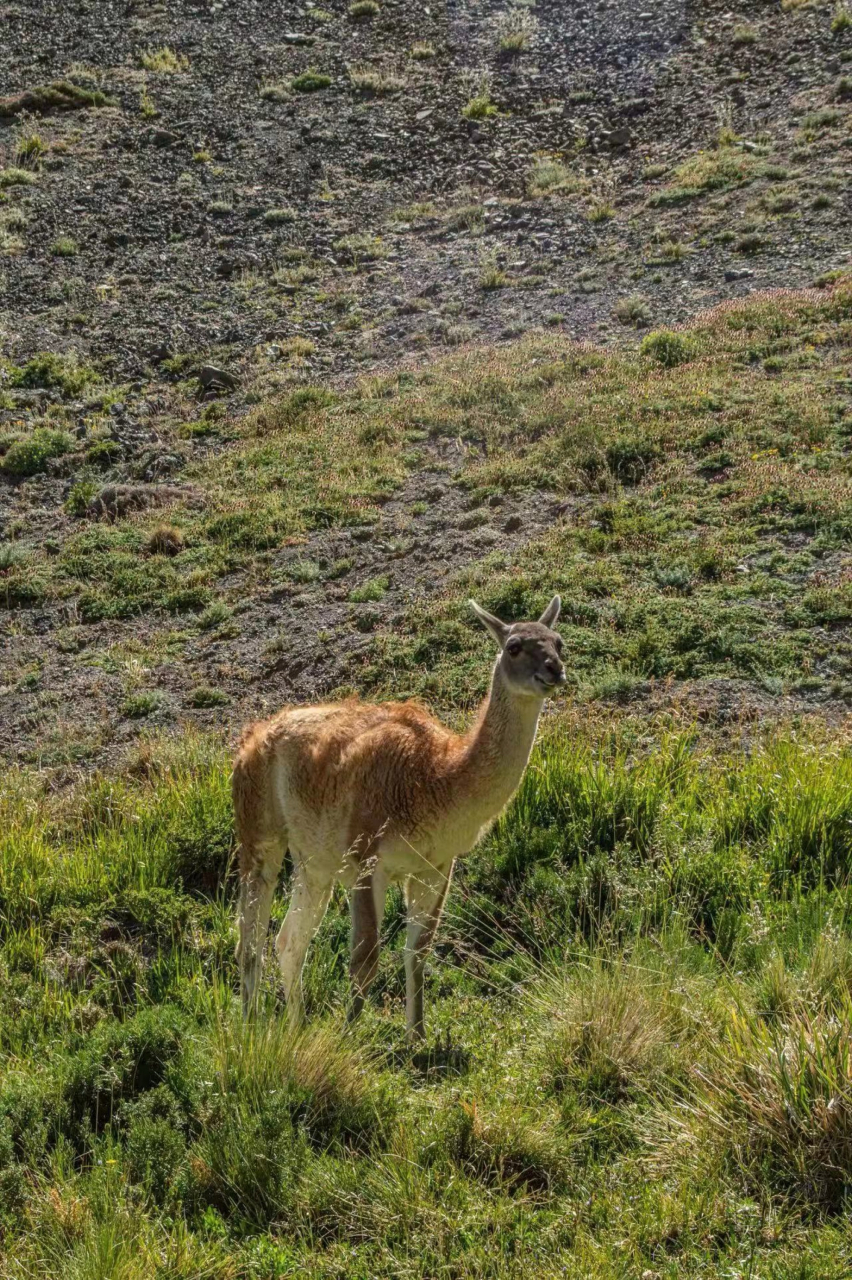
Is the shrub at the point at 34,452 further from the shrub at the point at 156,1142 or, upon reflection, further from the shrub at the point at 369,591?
the shrub at the point at 156,1142

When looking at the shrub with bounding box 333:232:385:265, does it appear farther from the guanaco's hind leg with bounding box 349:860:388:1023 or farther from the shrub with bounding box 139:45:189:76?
the guanaco's hind leg with bounding box 349:860:388:1023

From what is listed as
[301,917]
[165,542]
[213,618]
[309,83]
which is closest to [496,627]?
[301,917]

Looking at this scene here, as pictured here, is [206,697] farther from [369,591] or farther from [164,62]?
[164,62]

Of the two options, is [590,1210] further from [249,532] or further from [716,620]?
[249,532]

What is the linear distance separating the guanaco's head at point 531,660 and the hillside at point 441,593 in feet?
3.80

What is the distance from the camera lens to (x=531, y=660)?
236 inches

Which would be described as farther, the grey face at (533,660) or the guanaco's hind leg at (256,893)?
the guanaco's hind leg at (256,893)

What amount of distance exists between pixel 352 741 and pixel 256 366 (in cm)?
1599

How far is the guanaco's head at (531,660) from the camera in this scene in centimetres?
590

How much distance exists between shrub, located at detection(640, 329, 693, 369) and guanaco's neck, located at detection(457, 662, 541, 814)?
12592 mm

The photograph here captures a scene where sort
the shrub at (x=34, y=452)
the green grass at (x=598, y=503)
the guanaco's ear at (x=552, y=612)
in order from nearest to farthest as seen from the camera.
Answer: the guanaco's ear at (x=552, y=612)
the green grass at (x=598, y=503)
the shrub at (x=34, y=452)

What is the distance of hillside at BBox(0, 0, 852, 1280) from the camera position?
4469mm

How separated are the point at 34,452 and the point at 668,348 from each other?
9668 millimetres

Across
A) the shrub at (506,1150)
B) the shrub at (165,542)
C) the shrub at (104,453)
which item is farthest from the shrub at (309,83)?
the shrub at (506,1150)
